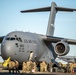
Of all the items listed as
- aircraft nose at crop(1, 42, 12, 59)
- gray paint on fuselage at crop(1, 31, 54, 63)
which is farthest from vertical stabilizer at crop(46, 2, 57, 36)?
aircraft nose at crop(1, 42, 12, 59)

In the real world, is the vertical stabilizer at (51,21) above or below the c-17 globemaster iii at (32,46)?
above

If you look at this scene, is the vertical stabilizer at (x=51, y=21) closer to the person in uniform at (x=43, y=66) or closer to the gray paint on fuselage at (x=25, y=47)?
the gray paint on fuselage at (x=25, y=47)

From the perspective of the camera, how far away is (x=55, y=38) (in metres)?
24.2

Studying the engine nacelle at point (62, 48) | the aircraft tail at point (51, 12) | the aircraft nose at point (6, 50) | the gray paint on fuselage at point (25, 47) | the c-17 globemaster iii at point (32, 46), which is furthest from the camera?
the aircraft tail at point (51, 12)

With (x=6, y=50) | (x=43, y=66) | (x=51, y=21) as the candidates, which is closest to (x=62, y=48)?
(x=43, y=66)

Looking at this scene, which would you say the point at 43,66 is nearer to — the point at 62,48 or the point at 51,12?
the point at 62,48

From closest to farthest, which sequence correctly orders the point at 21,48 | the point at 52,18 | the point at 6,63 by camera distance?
the point at 6,63 → the point at 21,48 → the point at 52,18

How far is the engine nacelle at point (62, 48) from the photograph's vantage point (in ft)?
75.0

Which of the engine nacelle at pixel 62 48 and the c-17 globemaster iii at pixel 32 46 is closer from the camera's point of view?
the c-17 globemaster iii at pixel 32 46

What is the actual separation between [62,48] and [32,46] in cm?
299

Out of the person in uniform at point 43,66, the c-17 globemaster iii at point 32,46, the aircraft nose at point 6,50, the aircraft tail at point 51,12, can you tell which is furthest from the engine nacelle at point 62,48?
the aircraft nose at point 6,50

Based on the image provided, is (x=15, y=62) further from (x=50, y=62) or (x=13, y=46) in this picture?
(x=50, y=62)

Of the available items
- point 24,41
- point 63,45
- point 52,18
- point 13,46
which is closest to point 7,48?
point 13,46

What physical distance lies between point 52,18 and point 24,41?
29.6ft
